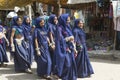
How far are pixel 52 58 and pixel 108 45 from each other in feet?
16.5

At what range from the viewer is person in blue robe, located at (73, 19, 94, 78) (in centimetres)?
886

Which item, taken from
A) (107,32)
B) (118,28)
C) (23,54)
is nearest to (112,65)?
(118,28)

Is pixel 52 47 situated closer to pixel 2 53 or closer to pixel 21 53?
pixel 21 53

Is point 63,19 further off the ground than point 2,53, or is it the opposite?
point 63,19

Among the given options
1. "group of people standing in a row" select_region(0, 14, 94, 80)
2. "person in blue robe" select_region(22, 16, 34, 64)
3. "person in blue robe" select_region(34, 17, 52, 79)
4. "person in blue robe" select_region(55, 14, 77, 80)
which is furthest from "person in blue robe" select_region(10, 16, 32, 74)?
"person in blue robe" select_region(55, 14, 77, 80)

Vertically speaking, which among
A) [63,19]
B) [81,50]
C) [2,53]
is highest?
[63,19]

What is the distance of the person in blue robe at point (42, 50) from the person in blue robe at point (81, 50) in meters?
0.73

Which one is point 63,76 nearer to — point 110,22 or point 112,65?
point 112,65

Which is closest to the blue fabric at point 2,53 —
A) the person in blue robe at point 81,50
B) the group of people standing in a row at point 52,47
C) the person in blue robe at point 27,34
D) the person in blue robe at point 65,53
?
the group of people standing in a row at point 52,47

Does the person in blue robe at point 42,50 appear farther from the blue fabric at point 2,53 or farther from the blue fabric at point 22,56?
the blue fabric at point 2,53

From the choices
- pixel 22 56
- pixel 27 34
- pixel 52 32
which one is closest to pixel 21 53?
pixel 22 56

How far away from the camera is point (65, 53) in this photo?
8094 millimetres

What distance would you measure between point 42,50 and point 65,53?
837 millimetres

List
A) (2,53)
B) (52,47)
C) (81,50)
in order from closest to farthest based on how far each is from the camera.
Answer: (52,47), (81,50), (2,53)
